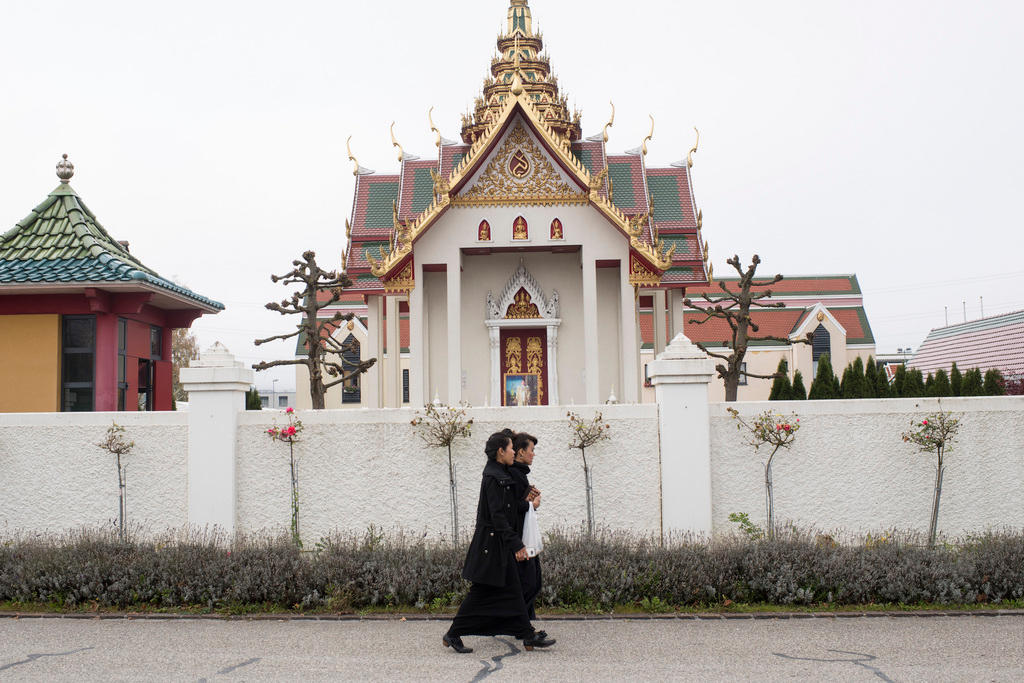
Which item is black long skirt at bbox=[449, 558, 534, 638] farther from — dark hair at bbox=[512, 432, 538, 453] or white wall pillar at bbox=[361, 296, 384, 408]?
white wall pillar at bbox=[361, 296, 384, 408]

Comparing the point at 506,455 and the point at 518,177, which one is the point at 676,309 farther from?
the point at 506,455

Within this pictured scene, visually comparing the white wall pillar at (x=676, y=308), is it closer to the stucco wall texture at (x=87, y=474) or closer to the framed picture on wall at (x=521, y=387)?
the framed picture on wall at (x=521, y=387)

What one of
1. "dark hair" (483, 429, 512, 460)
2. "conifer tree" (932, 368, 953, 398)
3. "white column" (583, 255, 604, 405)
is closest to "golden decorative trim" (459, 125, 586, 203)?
"white column" (583, 255, 604, 405)

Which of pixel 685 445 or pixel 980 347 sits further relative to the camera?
pixel 980 347

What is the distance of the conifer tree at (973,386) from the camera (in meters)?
21.3

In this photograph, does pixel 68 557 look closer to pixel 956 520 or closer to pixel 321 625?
pixel 321 625

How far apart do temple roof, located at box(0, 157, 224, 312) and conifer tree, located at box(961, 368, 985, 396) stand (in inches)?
645

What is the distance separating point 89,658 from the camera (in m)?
6.84

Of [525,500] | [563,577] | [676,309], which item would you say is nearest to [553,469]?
[563,577]

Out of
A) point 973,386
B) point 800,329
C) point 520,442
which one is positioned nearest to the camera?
point 520,442

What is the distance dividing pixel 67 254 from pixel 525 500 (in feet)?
28.1

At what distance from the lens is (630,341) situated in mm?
16594

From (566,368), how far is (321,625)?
10592 mm

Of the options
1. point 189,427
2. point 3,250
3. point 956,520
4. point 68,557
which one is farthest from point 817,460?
point 3,250
